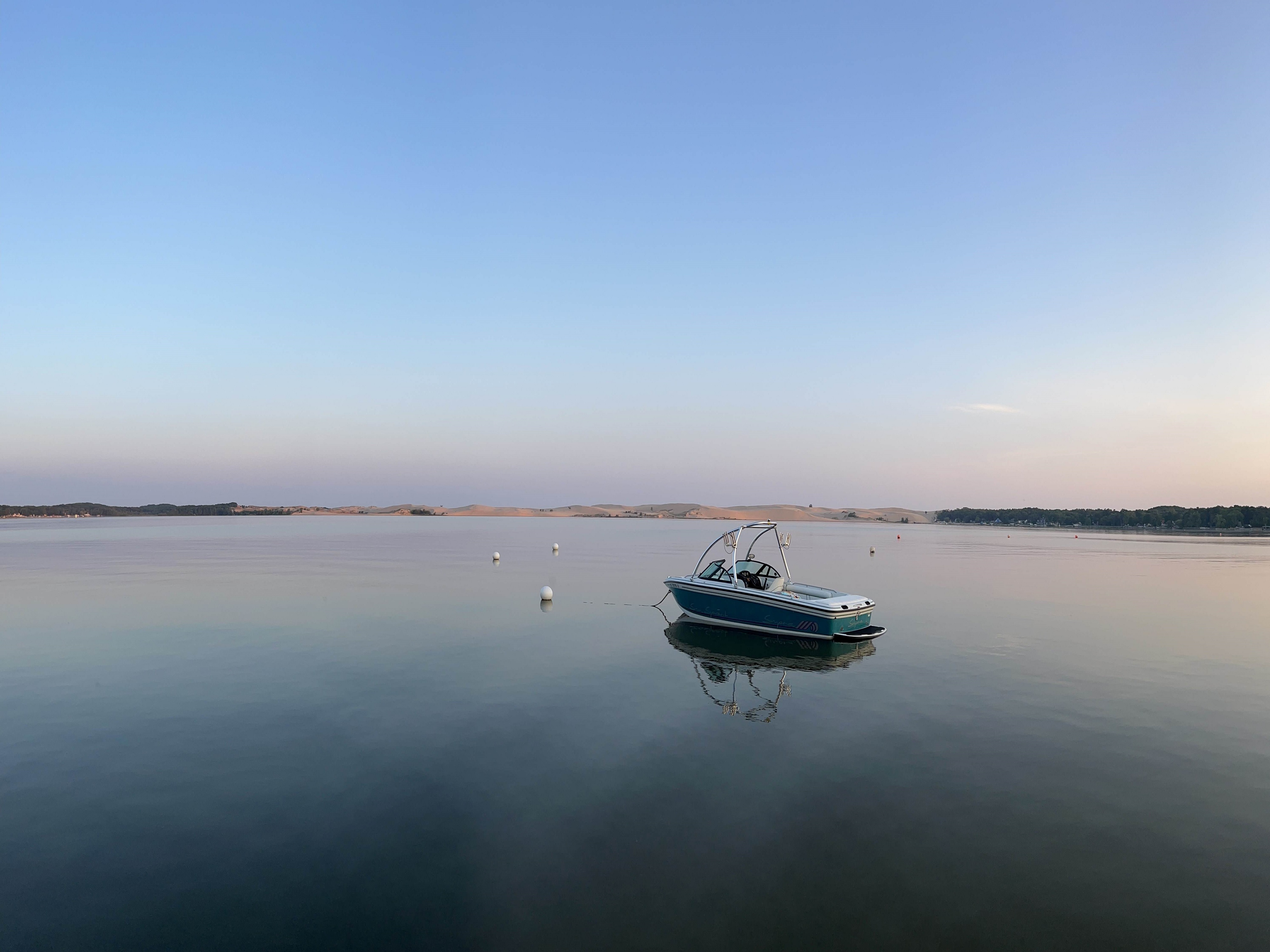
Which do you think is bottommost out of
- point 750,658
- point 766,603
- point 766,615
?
point 750,658

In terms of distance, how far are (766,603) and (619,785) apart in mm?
12872

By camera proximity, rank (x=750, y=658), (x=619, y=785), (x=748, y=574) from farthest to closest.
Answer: (x=748, y=574), (x=750, y=658), (x=619, y=785)

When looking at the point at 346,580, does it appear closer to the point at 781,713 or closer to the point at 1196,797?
the point at 781,713

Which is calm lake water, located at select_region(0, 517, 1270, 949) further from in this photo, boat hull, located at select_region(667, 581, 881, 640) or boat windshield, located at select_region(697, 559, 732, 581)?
boat windshield, located at select_region(697, 559, 732, 581)

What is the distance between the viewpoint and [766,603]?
73.2ft

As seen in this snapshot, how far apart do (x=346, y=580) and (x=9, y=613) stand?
46.4ft

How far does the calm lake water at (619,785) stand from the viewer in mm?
6930

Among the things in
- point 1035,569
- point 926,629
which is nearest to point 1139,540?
point 1035,569

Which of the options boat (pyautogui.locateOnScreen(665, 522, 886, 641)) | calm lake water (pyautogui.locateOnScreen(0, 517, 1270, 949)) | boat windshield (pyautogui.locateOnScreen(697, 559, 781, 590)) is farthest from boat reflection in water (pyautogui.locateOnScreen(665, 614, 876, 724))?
boat windshield (pyautogui.locateOnScreen(697, 559, 781, 590))

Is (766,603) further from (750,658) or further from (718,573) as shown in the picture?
(718,573)

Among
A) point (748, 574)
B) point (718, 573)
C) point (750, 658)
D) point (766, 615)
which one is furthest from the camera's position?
point (718, 573)

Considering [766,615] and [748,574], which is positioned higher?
[748,574]

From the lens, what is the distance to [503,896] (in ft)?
→ 23.7

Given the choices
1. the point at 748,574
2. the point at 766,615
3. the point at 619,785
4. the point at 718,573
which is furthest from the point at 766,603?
the point at 619,785
